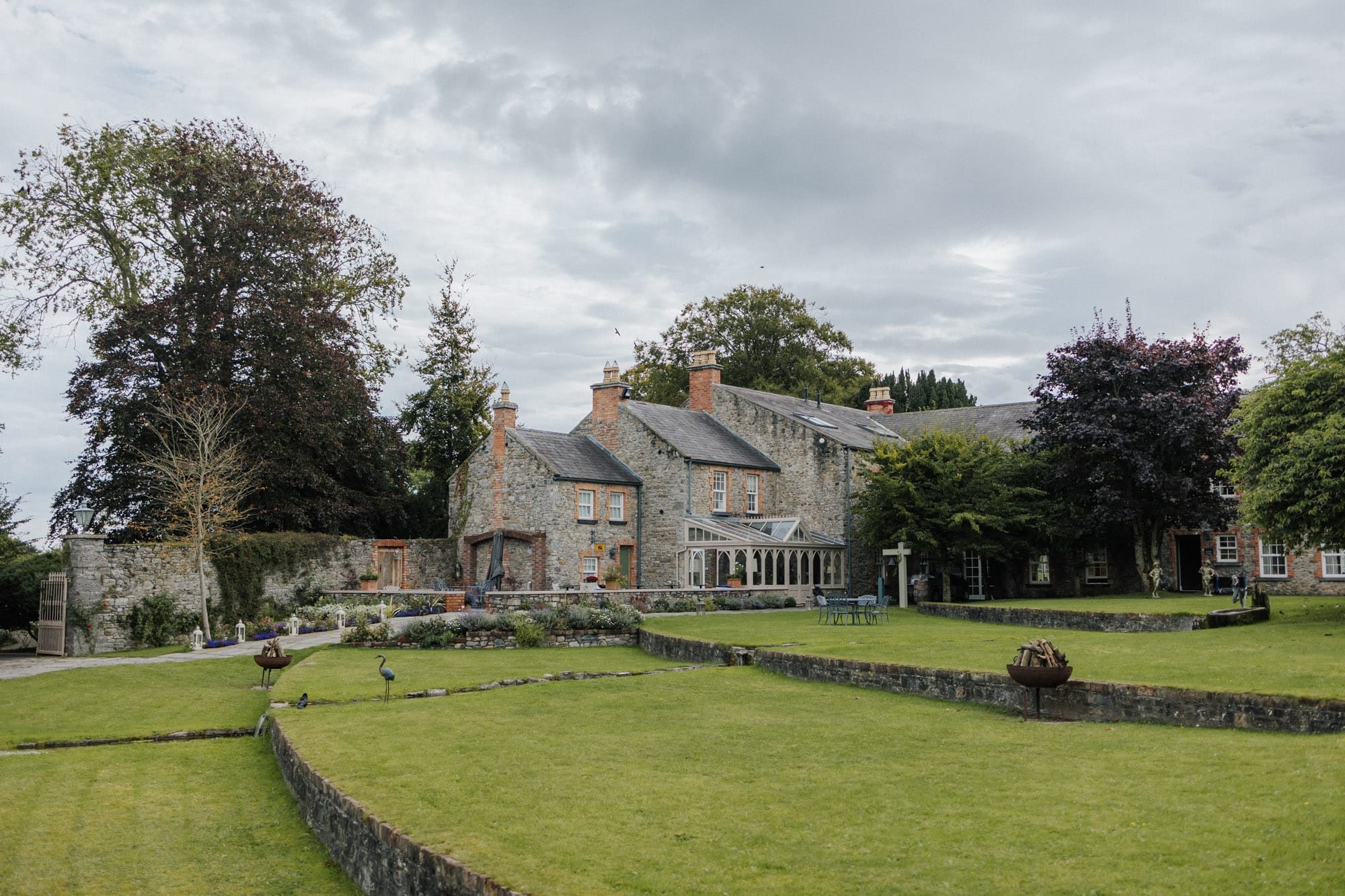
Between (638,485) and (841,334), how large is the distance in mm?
23407

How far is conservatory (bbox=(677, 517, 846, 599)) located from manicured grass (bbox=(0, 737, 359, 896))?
23.0 meters

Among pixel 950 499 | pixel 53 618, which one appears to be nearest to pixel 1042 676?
pixel 950 499

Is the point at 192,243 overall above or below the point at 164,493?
above

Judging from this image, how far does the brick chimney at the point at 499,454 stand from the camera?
119 ft

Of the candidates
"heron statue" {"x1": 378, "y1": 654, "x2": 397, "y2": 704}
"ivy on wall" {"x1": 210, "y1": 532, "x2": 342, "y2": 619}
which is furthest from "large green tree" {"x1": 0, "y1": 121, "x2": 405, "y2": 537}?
"heron statue" {"x1": 378, "y1": 654, "x2": 397, "y2": 704}

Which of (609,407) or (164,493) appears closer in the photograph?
(164,493)

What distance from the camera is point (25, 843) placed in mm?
9195

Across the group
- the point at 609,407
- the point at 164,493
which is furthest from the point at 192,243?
the point at 609,407

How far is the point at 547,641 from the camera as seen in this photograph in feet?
78.9

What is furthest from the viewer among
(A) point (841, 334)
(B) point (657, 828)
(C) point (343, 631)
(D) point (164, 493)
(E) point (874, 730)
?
(A) point (841, 334)

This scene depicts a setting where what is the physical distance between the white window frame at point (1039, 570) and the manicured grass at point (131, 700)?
26205 millimetres

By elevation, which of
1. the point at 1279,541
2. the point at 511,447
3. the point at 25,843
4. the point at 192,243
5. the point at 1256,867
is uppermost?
the point at 192,243

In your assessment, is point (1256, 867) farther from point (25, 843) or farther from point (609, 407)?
point (609, 407)

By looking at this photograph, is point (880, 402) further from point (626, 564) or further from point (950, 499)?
point (626, 564)
